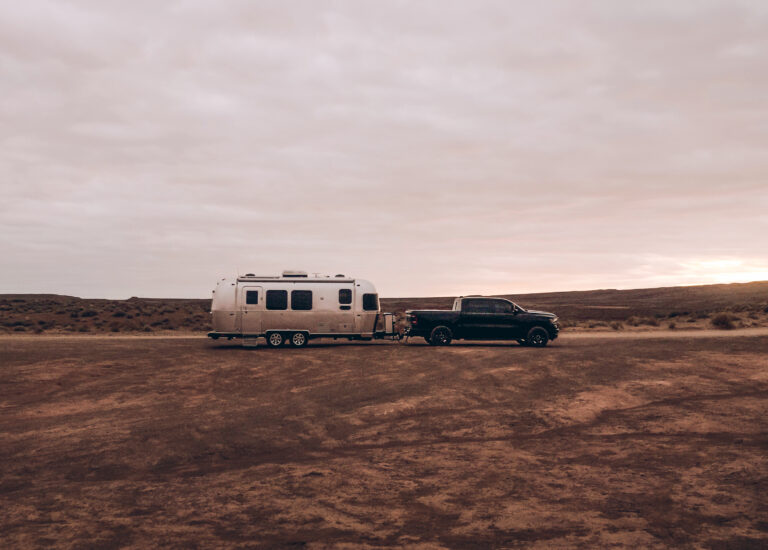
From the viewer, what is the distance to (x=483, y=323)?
82.2 feet

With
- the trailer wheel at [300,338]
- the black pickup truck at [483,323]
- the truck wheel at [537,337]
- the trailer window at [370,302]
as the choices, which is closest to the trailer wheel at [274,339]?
the trailer wheel at [300,338]

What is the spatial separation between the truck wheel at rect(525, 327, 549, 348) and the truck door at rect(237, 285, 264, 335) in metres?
11.1

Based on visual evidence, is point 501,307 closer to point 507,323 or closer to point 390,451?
point 507,323

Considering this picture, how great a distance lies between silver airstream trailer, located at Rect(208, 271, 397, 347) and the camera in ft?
83.0

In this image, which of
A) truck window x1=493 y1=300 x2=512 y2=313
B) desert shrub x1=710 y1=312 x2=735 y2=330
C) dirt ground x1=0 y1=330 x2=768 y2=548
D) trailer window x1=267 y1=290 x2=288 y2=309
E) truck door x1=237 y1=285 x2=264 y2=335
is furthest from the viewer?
desert shrub x1=710 y1=312 x2=735 y2=330

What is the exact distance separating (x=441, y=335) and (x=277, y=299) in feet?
23.0

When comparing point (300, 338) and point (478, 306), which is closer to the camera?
point (478, 306)

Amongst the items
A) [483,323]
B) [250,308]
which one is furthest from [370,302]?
[250,308]

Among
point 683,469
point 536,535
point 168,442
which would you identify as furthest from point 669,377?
point 168,442

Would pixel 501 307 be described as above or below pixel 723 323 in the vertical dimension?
above

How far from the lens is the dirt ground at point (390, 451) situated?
277 inches

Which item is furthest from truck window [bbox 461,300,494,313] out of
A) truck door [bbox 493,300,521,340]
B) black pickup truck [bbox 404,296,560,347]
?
truck door [bbox 493,300,521,340]

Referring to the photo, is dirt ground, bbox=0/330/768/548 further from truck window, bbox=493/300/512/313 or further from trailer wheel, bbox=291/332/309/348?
trailer wheel, bbox=291/332/309/348

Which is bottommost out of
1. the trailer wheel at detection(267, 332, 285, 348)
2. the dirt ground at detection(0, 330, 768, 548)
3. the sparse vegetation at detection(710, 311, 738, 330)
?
the dirt ground at detection(0, 330, 768, 548)
